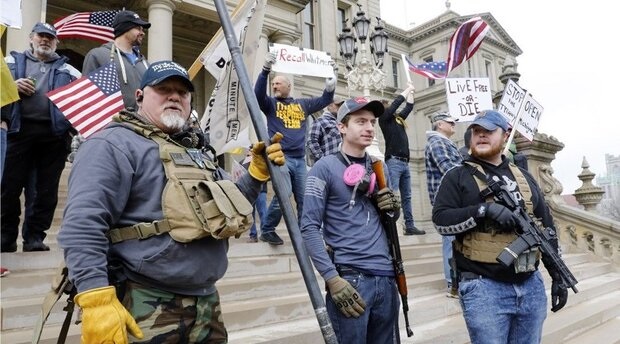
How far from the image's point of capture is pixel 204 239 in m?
2.06

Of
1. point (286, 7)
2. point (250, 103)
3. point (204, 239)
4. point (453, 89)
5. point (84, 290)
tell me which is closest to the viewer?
point (84, 290)

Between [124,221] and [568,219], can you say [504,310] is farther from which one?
[568,219]

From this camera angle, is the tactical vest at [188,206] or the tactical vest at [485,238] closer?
the tactical vest at [188,206]

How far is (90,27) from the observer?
613cm

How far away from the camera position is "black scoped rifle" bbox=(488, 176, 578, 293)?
9.00ft

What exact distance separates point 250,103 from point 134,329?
1.35 metres

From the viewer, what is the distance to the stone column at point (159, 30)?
36.2 feet

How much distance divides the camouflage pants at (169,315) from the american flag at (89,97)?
8.62 feet

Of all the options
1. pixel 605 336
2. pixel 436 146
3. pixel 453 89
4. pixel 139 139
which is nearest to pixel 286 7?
pixel 453 89

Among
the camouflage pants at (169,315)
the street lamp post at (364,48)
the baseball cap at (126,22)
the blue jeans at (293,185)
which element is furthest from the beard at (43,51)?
the street lamp post at (364,48)

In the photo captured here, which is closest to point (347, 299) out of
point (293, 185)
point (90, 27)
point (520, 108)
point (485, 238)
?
point (485, 238)

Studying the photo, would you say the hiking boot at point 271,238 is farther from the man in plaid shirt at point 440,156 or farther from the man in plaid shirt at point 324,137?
the man in plaid shirt at point 440,156

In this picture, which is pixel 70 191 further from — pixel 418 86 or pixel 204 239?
pixel 418 86

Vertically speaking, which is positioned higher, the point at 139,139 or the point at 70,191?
the point at 139,139
